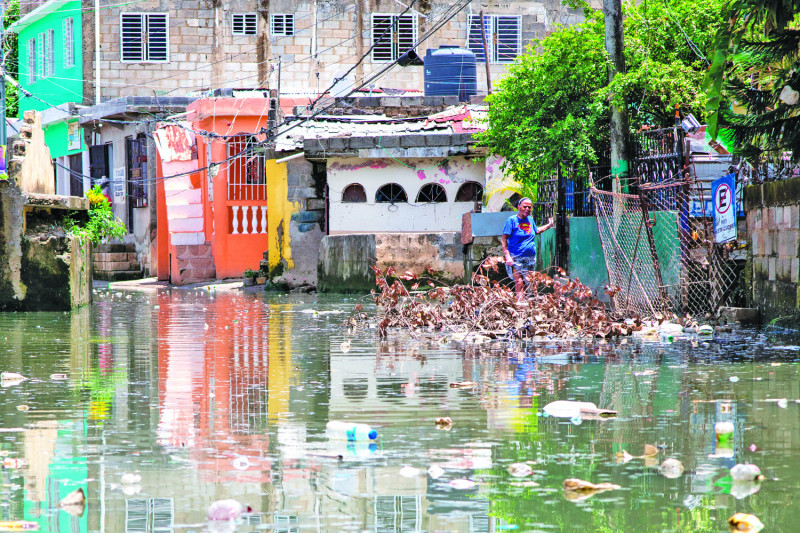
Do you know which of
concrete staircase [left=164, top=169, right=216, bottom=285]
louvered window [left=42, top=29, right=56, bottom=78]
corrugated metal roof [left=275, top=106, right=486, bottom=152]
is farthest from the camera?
louvered window [left=42, top=29, right=56, bottom=78]

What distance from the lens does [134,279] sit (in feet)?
98.2

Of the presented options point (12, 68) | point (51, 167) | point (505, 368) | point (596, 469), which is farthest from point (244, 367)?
point (12, 68)

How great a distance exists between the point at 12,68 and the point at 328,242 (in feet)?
75.4

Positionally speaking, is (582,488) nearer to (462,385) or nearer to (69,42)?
(462,385)

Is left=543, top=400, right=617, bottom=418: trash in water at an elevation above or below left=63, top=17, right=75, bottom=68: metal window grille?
below

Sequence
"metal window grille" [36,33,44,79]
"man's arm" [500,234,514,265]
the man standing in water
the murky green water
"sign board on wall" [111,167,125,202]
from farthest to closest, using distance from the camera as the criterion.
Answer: "metal window grille" [36,33,44,79] < "sign board on wall" [111,167,125,202] < the man standing in water < "man's arm" [500,234,514,265] < the murky green water

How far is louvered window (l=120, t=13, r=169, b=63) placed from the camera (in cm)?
3228

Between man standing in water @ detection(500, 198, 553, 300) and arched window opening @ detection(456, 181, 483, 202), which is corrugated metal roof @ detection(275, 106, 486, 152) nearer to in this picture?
arched window opening @ detection(456, 181, 483, 202)

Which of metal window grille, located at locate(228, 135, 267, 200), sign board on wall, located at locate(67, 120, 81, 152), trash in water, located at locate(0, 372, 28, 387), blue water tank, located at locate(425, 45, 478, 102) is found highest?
blue water tank, located at locate(425, 45, 478, 102)

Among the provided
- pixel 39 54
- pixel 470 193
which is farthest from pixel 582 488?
pixel 39 54

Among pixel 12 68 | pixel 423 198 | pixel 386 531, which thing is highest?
pixel 12 68

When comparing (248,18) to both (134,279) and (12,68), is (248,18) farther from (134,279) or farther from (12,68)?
(12,68)

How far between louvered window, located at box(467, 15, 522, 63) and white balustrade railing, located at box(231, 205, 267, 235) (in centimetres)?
1039

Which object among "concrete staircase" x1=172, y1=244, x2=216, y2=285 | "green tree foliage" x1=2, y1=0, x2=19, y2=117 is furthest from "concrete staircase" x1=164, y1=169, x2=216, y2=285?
"green tree foliage" x1=2, y1=0, x2=19, y2=117
